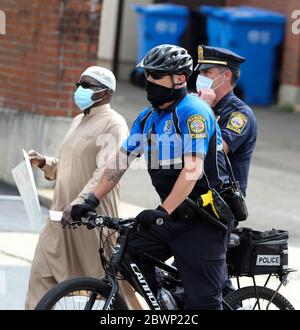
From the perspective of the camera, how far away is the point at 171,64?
5012 millimetres

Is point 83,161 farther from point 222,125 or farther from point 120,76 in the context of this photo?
point 120,76

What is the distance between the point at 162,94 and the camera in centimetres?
498

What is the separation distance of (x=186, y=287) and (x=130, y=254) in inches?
13.2

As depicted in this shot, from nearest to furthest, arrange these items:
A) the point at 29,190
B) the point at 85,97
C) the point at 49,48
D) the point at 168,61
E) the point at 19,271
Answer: the point at 168,61
the point at 29,190
the point at 85,97
the point at 19,271
the point at 49,48

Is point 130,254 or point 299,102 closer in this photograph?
point 130,254

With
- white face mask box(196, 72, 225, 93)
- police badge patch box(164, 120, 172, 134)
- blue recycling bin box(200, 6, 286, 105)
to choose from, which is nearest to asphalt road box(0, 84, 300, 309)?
blue recycling bin box(200, 6, 286, 105)

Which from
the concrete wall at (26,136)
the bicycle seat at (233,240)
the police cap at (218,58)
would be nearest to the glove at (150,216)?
the bicycle seat at (233,240)

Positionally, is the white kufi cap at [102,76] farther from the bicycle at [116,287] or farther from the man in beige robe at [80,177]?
the bicycle at [116,287]

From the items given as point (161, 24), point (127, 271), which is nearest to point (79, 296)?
point (127, 271)

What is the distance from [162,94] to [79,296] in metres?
1.09

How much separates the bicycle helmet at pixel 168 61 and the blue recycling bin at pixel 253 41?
12.1 m

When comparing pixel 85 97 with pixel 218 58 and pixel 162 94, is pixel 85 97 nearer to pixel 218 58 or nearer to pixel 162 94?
pixel 218 58

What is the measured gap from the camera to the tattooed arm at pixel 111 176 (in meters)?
5.28

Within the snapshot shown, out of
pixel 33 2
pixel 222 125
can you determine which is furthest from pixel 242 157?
pixel 33 2
